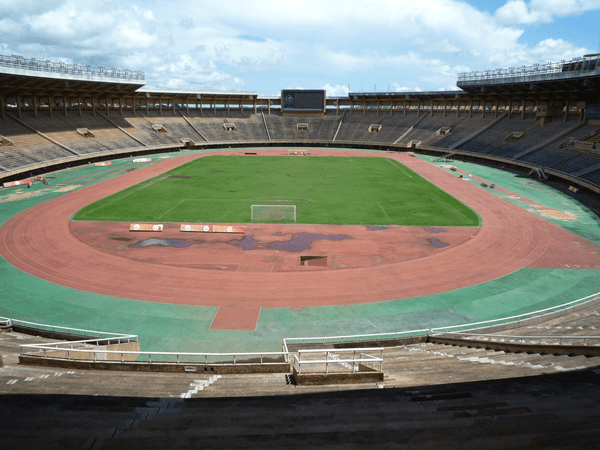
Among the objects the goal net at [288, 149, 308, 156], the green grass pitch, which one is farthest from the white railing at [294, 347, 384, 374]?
the goal net at [288, 149, 308, 156]

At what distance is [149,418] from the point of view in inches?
358

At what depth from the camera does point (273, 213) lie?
1531 inches

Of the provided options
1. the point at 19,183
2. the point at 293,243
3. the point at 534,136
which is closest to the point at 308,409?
the point at 293,243

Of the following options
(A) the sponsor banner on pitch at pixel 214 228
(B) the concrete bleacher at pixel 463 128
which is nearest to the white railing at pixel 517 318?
(A) the sponsor banner on pitch at pixel 214 228

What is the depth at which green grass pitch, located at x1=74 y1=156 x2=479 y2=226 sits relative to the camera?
37812mm

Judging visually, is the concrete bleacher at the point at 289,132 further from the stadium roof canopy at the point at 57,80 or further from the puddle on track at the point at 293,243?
the puddle on track at the point at 293,243

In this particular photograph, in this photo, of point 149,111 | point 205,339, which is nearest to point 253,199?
point 205,339

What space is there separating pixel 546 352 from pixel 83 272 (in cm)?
2503

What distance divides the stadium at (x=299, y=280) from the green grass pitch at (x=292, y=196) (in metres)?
0.42

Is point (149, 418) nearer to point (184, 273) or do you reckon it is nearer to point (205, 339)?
point (205, 339)

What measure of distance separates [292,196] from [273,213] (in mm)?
7986

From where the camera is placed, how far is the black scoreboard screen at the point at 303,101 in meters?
102

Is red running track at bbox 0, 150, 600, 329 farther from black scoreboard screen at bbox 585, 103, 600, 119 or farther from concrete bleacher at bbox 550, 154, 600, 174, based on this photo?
black scoreboard screen at bbox 585, 103, 600, 119

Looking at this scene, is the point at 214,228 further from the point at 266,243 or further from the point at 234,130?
the point at 234,130
